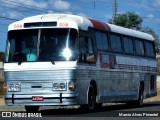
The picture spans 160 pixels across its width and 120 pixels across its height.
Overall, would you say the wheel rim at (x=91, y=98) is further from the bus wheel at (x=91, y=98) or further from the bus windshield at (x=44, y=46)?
the bus windshield at (x=44, y=46)

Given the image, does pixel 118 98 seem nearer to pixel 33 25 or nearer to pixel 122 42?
pixel 122 42

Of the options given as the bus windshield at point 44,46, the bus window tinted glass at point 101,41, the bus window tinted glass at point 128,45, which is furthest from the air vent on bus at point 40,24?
the bus window tinted glass at point 128,45

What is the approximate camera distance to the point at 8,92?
19.8 m

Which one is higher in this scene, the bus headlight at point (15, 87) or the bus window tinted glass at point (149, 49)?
the bus window tinted glass at point (149, 49)

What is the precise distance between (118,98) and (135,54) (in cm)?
324

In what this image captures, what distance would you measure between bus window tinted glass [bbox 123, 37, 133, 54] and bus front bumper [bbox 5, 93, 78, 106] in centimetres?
677

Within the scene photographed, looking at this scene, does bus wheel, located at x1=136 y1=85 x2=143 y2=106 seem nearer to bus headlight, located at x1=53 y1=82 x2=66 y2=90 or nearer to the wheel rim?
the wheel rim

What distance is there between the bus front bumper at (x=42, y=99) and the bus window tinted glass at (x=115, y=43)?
16.3 ft

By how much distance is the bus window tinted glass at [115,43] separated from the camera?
935 inches

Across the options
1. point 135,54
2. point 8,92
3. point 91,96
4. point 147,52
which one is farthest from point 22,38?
point 147,52

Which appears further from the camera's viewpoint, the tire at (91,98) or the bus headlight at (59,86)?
the tire at (91,98)

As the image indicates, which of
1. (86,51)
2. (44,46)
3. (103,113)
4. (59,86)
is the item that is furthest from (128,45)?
(59,86)

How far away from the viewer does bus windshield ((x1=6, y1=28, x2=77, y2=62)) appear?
1942cm

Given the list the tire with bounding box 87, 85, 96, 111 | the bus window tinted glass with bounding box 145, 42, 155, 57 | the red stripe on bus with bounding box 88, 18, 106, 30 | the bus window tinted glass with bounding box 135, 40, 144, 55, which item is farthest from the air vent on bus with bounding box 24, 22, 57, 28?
the bus window tinted glass with bounding box 145, 42, 155, 57
